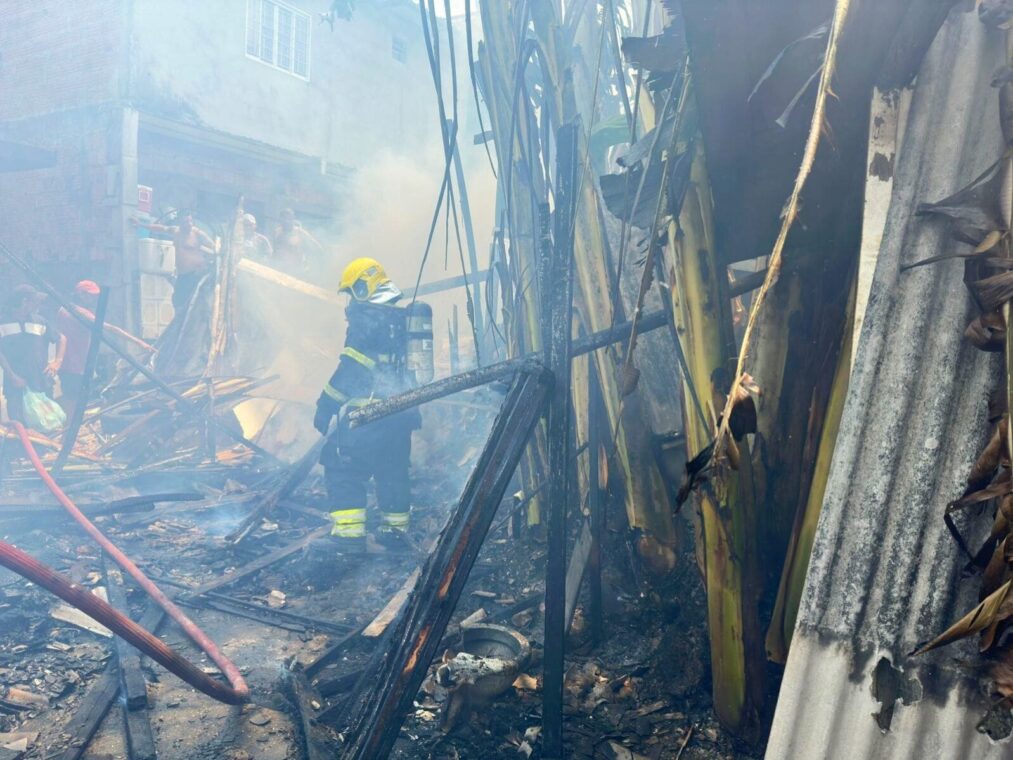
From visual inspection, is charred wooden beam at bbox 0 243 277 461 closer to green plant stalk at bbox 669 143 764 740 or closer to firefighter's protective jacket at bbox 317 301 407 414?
firefighter's protective jacket at bbox 317 301 407 414

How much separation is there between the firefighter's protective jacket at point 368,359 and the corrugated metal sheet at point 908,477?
4990mm

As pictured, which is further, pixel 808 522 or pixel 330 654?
pixel 330 654

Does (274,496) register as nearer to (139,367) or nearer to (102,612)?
(139,367)

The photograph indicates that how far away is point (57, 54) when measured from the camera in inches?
577

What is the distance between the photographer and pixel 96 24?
1434cm

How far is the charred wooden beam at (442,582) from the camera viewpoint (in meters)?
2.33

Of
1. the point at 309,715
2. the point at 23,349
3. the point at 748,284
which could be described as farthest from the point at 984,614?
the point at 23,349

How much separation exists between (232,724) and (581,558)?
192 cm

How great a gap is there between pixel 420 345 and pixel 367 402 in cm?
69

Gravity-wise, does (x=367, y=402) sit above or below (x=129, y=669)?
above

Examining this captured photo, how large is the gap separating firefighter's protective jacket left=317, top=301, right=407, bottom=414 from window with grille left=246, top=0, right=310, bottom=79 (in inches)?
533

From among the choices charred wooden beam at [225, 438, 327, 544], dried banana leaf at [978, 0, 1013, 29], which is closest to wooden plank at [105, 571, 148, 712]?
charred wooden beam at [225, 438, 327, 544]

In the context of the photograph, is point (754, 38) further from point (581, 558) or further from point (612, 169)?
point (612, 169)

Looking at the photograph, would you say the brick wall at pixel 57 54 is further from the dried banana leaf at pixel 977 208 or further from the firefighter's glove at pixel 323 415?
the dried banana leaf at pixel 977 208
